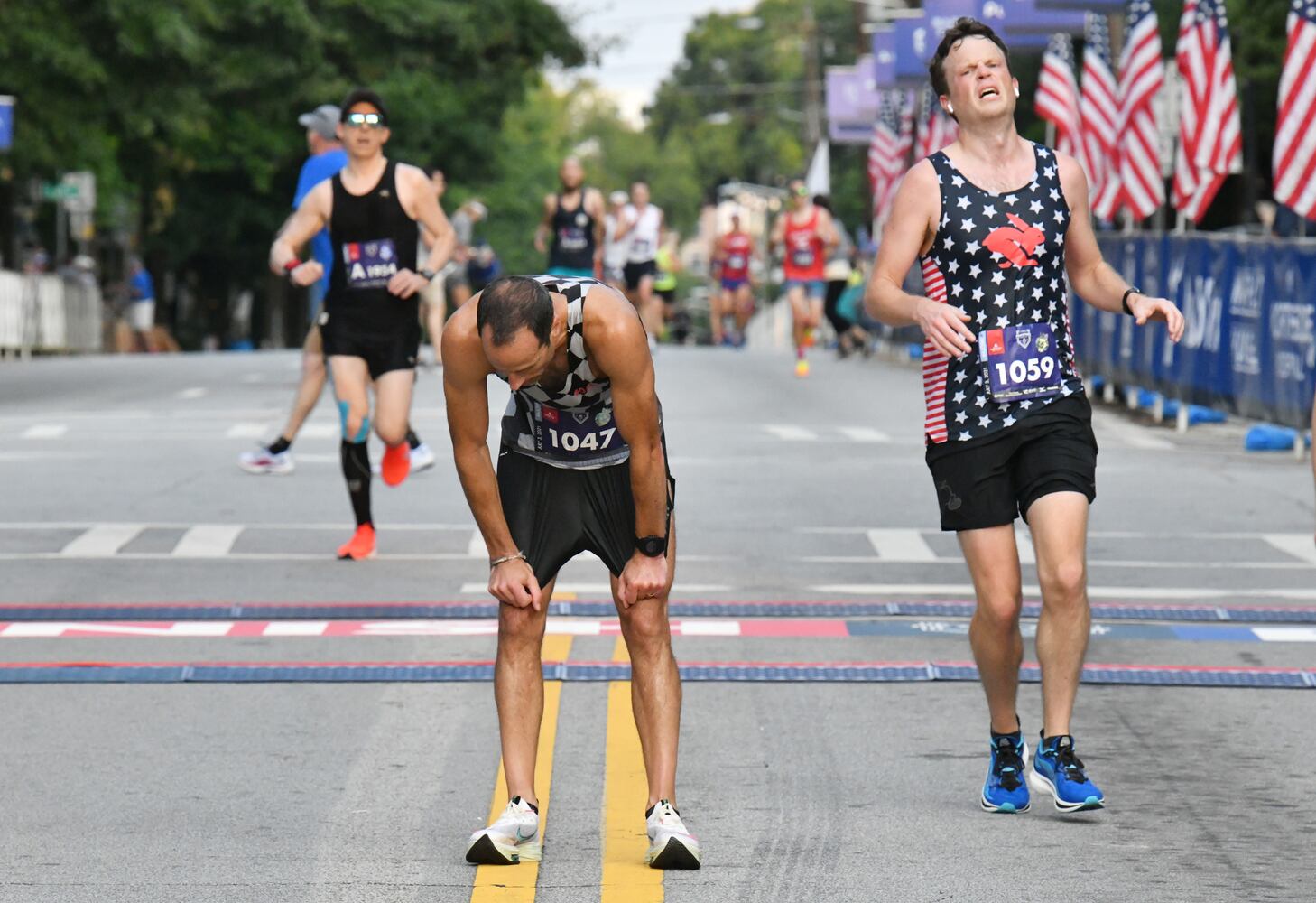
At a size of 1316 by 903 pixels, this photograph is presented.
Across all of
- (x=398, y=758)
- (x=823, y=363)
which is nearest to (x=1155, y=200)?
(x=823, y=363)

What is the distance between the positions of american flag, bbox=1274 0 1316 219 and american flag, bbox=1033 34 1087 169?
6.92 metres

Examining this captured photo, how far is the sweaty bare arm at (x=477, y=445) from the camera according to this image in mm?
5578

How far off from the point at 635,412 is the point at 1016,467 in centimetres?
127

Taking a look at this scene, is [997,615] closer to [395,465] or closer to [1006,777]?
[1006,777]

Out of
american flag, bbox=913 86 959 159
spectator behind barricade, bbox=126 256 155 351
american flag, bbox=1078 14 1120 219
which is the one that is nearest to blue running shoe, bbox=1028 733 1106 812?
american flag, bbox=1078 14 1120 219

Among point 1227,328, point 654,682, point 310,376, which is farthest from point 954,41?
point 1227,328

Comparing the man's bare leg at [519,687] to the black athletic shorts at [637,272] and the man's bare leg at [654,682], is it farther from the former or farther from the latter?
the black athletic shorts at [637,272]

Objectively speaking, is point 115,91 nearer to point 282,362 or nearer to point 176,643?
point 282,362

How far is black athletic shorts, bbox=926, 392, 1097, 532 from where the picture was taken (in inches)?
250

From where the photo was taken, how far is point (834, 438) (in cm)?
1834

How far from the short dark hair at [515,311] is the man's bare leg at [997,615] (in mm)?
1505

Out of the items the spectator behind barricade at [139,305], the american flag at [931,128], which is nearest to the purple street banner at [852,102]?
the american flag at [931,128]

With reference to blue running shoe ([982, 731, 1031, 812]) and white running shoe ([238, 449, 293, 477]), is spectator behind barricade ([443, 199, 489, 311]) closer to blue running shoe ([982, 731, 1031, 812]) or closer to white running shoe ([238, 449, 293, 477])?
white running shoe ([238, 449, 293, 477])

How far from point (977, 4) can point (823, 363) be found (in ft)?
16.3
